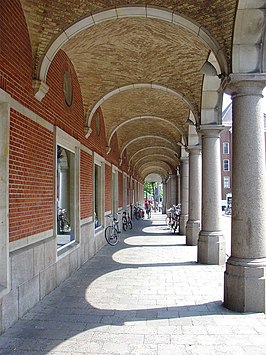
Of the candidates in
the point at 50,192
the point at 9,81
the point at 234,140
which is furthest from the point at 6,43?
the point at 234,140

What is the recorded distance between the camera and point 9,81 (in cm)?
475

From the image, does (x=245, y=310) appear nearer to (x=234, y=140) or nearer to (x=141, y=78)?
(x=234, y=140)

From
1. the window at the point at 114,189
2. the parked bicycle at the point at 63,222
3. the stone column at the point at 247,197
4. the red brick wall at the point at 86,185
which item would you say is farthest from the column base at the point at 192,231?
the stone column at the point at 247,197

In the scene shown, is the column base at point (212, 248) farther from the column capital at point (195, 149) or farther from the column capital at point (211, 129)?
the column capital at point (195, 149)

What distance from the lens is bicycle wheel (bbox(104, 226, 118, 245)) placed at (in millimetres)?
12409

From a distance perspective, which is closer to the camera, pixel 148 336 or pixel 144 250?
pixel 148 336

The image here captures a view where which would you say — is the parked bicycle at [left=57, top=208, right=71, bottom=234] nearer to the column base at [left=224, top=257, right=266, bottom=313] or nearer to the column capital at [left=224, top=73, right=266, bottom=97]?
the column base at [left=224, top=257, right=266, bottom=313]

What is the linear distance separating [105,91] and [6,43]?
5.61 m

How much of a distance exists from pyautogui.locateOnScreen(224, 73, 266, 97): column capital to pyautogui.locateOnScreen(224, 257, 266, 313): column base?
2.33 metres

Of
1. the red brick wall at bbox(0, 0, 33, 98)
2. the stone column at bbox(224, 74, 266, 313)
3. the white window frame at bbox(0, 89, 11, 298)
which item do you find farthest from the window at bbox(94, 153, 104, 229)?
the white window frame at bbox(0, 89, 11, 298)

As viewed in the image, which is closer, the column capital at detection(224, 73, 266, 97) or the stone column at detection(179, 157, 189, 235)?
the column capital at detection(224, 73, 266, 97)

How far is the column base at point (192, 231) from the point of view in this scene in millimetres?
11734

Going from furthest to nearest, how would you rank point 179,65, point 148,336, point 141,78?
point 141,78 < point 179,65 < point 148,336

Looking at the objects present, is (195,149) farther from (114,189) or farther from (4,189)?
(4,189)
